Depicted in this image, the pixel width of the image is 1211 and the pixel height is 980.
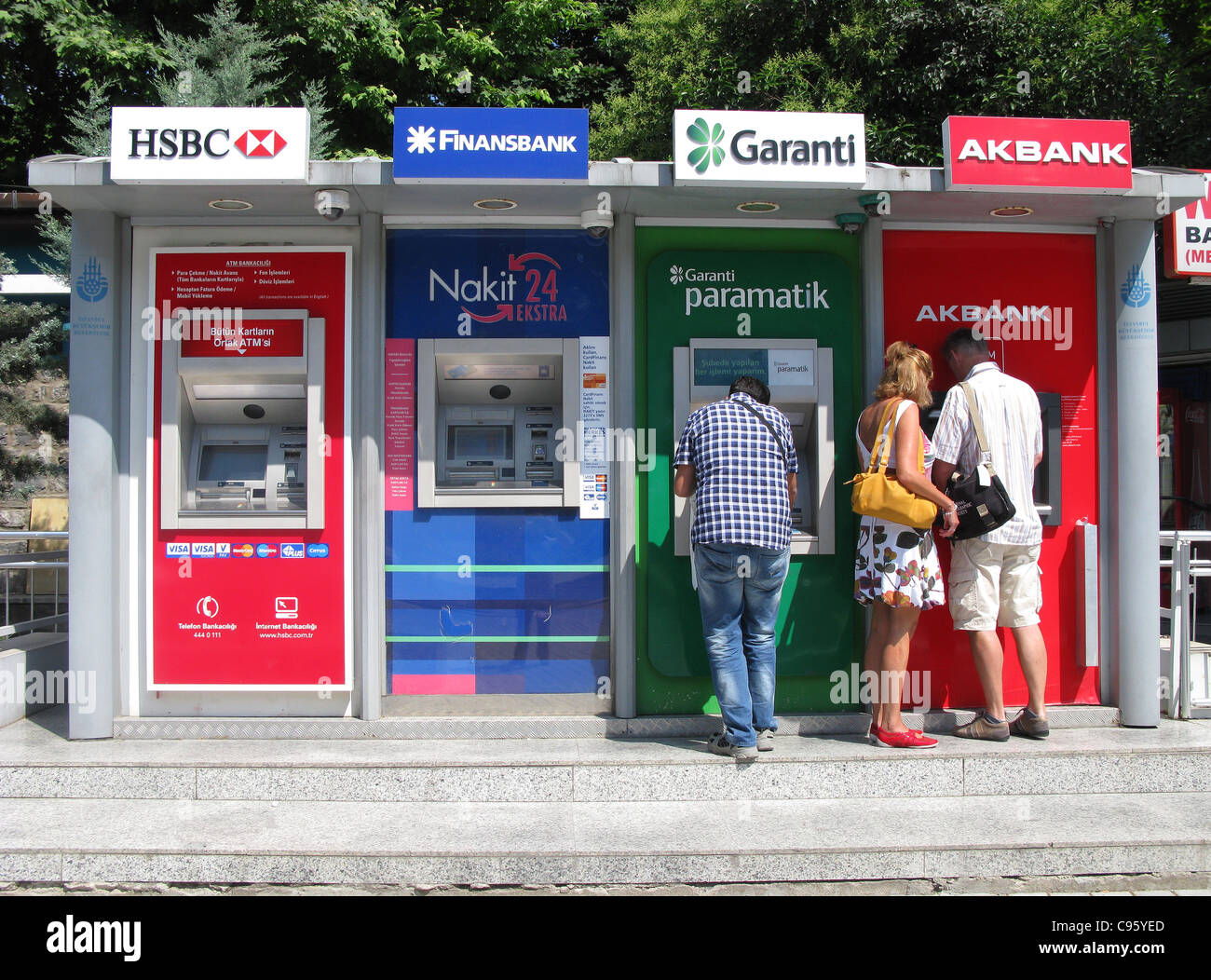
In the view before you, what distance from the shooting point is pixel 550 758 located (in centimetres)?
405

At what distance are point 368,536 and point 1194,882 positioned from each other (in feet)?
12.6

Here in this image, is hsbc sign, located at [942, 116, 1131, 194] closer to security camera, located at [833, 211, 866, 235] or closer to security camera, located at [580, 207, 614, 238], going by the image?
security camera, located at [833, 211, 866, 235]

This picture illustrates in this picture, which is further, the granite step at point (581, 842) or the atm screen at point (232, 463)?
the atm screen at point (232, 463)

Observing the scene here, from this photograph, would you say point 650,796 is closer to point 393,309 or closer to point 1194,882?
point 1194,882

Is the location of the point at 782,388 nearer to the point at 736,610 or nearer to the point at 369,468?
the point at 736,610

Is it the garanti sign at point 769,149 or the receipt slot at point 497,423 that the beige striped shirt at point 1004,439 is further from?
the receipt slot at point 497,423

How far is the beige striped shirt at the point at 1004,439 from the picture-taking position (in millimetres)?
4250

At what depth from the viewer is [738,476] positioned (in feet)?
13.0

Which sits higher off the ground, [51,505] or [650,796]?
[51,505]

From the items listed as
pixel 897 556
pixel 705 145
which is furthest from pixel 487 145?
pixel 897 556

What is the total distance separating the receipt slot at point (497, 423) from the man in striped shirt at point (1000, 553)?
185 centimetres

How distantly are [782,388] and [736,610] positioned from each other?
1223 millimetres

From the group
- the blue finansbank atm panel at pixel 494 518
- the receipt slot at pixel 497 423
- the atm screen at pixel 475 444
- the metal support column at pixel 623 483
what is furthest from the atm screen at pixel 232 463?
the metal support column at pixel 623 483
